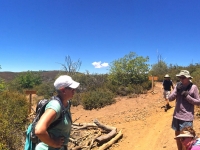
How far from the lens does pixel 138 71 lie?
15570 millimetres

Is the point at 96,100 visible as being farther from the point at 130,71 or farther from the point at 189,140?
the point at 189,140

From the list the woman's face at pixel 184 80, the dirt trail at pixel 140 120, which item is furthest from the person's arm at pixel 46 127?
the dirt trail at pixel 140 120

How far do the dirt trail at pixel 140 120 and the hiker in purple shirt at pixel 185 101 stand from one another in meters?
1.96

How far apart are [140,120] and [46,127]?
24.8 ft

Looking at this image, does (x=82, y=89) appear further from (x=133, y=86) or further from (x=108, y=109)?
(x=108, y=109)

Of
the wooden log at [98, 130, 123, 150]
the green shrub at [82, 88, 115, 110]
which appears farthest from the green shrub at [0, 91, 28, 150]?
the green shrub at [82, 88, 115, 110]

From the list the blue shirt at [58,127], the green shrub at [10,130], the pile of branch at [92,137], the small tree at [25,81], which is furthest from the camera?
the small tree at [25,81]

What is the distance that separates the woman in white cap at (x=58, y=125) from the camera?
2.02m

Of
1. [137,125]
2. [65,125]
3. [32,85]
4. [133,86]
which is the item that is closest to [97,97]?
[133,86]

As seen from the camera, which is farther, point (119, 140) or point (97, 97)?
point (97, 97)

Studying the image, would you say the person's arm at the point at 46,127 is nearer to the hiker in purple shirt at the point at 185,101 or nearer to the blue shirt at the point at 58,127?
the blue shirt at the point at 58,127

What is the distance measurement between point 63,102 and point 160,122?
6741 mm

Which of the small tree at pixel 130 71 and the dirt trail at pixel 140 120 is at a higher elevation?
the small tree at pixel 130 71

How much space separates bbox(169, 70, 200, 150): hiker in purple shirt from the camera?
13.3 feet
